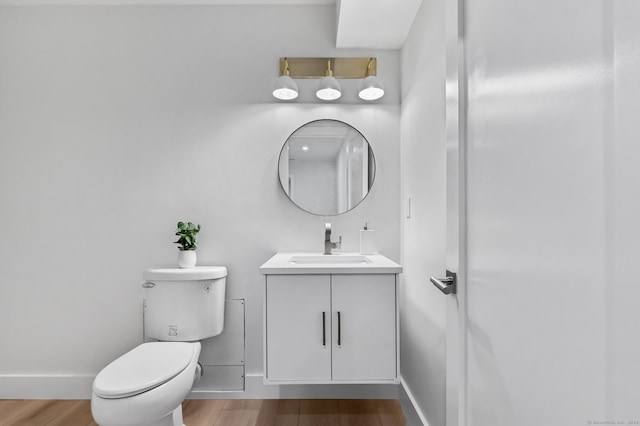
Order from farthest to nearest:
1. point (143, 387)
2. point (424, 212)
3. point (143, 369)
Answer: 1. point (424, 212)
2. point (143, 369)
3. point (143, 387)

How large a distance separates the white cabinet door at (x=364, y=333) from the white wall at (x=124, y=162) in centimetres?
62

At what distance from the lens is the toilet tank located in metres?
1.96

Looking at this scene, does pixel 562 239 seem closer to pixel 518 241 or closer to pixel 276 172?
pixel 518 241

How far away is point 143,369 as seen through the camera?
1573 millimetres

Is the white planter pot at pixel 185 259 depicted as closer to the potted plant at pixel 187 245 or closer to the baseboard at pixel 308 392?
the potted plant at pixel 187 245

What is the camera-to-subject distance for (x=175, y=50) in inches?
87.3

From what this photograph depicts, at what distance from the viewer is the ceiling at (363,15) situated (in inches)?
71.4

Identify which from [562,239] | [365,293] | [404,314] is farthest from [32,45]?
[562,239]

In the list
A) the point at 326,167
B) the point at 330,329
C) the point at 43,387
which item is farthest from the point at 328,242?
the point at 43,387

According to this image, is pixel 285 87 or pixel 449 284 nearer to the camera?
pixel 449 284

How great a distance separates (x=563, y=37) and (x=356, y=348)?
4.68 feet

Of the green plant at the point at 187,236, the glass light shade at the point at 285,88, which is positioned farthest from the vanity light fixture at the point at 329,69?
the green plant at the point at 187,236

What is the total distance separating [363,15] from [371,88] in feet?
1.24

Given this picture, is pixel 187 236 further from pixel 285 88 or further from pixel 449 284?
pixel 449 284
